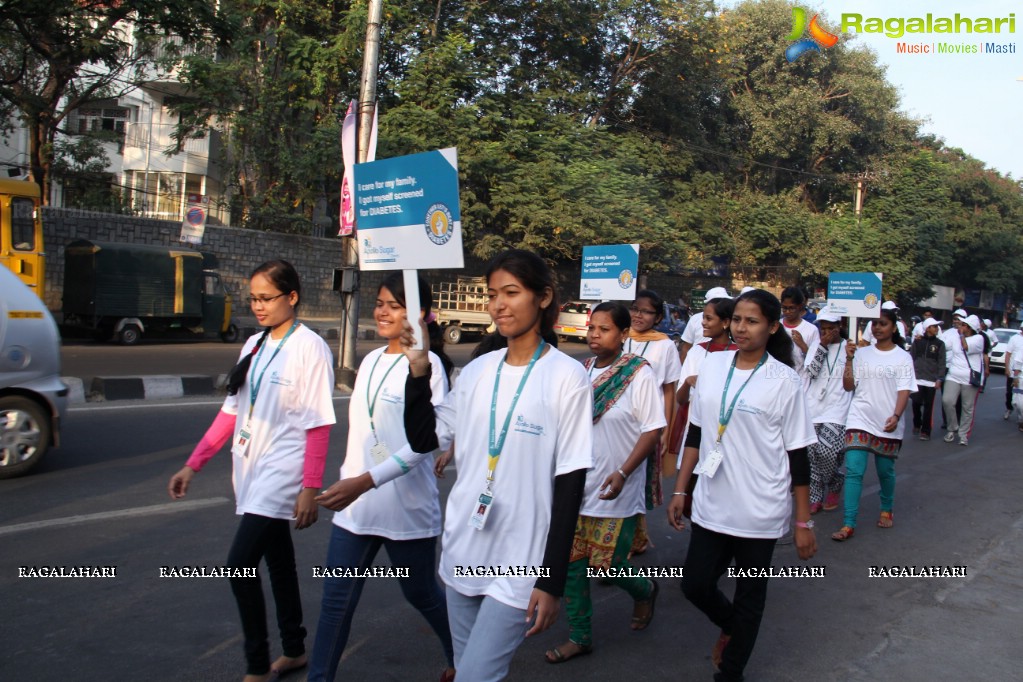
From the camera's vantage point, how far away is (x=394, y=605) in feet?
14.9

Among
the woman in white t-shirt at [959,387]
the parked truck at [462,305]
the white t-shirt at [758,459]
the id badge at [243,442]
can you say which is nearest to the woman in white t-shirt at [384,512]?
the id badge at [243,442]

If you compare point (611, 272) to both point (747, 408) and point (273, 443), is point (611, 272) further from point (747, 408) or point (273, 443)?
point (273, 443)

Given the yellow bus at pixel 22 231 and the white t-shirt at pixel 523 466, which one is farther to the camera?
the yellow bus at pixel 22 231

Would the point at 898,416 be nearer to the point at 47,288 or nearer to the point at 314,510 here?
the point at 314,510

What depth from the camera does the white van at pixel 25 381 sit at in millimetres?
6551

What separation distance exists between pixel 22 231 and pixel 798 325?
11.7 metres

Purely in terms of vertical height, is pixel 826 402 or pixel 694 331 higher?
pixel 694 331

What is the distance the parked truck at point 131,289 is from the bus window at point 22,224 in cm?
323

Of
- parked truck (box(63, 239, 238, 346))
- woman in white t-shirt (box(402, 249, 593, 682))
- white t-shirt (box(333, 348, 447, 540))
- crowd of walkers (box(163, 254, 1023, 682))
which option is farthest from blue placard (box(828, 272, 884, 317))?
parked truck (box(63, 239, 238, 346))

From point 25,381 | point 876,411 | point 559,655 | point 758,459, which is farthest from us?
point 25,381

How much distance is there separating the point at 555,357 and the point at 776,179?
34310 mm

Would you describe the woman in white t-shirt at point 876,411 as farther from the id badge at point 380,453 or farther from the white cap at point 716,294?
the id badge at point 380,453

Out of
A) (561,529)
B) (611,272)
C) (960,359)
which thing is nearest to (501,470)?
(561,529)

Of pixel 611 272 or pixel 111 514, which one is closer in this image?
pixel 111 514
